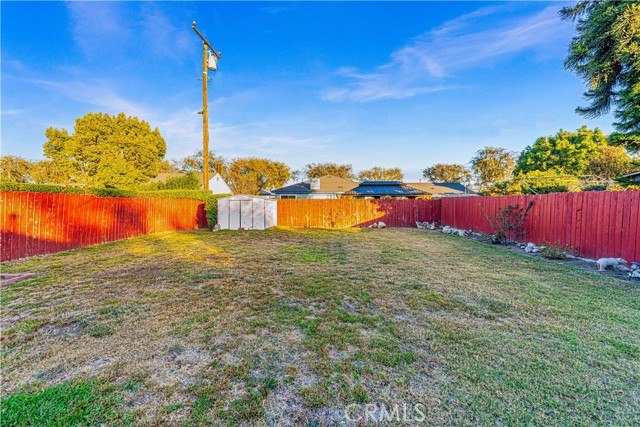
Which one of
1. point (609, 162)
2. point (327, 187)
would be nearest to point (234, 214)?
point (327, 187)

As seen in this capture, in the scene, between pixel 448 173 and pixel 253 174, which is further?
pixel 448 173

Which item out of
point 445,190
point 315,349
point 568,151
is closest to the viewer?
Answer: point 315,349

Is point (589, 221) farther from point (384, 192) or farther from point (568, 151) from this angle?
point (568, 151)

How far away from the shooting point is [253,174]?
123 ft

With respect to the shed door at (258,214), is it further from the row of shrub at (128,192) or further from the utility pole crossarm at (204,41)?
the utility pole crossarm at (204,41)

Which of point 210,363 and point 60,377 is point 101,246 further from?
point 210,363

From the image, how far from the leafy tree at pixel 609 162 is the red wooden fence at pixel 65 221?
32.0 metres

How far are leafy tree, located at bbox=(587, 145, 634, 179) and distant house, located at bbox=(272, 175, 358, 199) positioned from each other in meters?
20.5

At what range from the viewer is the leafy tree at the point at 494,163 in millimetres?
28750

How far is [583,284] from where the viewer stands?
13.1ft

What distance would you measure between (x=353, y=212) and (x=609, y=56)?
10.9m

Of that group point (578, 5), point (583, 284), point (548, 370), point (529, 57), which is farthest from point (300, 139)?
point (548, 370)

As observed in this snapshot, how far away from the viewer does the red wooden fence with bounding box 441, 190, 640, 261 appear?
4.95 m

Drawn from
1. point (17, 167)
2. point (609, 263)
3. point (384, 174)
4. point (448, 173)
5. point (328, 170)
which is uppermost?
point (328, 170)
